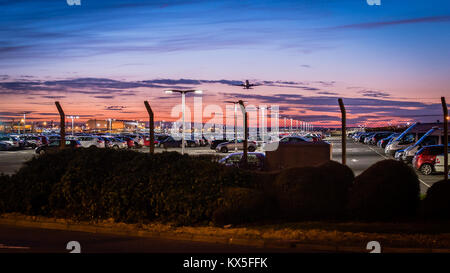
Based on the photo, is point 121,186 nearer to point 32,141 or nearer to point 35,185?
point 35,185

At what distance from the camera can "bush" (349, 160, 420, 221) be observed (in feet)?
35.1

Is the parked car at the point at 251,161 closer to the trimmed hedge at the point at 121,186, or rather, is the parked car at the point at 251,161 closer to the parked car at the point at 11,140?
the trimmed hedge at the point at 121,186

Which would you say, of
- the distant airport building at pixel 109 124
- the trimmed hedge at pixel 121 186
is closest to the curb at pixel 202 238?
the trimmed hedge at pixel 121 186

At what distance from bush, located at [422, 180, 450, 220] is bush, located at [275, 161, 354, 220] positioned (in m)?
1.73

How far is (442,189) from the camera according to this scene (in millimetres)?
10984

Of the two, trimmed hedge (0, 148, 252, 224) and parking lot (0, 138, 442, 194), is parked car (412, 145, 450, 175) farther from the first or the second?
trimmed hedge (0, 148, 252, 224)

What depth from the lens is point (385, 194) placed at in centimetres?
1077

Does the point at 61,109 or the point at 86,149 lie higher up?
the point at 61,109

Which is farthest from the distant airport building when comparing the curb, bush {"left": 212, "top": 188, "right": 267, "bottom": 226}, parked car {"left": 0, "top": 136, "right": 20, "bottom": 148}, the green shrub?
bush {"left": 212, "top": 188, "right": 267, "bottom": 226}

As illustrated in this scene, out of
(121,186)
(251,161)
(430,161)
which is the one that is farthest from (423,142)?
(121,186)

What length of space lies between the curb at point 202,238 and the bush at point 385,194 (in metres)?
2.30

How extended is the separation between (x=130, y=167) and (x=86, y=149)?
2.04 m
